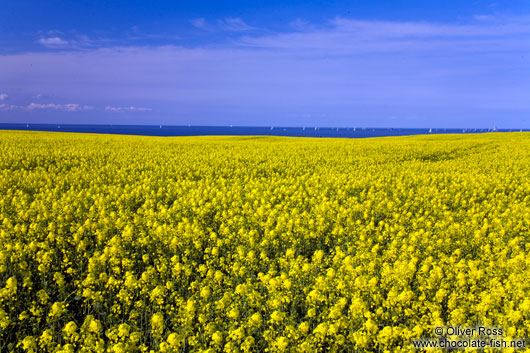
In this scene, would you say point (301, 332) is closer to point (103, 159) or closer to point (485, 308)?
point (485, 308)

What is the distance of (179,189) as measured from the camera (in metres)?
10.6

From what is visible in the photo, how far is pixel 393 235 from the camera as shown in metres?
7.24

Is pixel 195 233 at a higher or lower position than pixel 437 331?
higher

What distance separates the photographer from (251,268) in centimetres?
584

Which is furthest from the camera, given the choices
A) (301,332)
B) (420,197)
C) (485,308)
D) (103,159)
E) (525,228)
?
(103,159)

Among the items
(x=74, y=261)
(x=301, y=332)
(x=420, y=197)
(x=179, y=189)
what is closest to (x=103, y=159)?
(x=179, y=189)

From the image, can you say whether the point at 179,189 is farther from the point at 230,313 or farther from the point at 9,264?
the point at 230,313

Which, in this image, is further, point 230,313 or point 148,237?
point 148,237

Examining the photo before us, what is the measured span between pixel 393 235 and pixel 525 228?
326cm

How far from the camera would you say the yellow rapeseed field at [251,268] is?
3980 millimetres

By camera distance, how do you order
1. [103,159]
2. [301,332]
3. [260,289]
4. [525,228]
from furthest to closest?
[103,159]
[525,228]
[260,289]
[301,332]

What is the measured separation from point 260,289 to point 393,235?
3.63 m

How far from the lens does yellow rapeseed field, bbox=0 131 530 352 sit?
13.1ft

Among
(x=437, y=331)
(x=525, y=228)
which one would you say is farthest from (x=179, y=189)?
(x=525, y=228)
